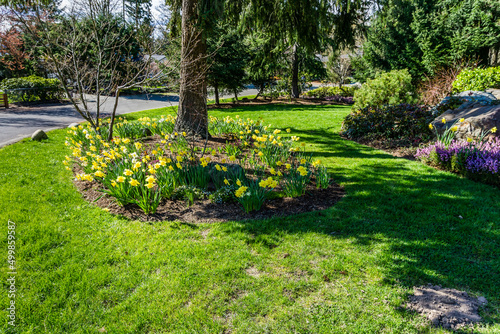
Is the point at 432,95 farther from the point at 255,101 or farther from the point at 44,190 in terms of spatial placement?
the point at 44,190

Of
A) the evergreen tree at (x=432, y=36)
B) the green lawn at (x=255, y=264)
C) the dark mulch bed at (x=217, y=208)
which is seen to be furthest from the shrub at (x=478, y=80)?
the dark mulch bed at (x=217, y=208)

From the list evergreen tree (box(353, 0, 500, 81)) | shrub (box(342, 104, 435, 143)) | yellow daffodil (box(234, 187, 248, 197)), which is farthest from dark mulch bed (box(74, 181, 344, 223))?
evergreen tree (box(353, 0, 500, 81))

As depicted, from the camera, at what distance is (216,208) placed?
4.03m

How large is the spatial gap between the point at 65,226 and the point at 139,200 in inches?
35.9

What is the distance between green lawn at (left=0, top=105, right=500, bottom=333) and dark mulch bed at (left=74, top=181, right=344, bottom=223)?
0.16 metres

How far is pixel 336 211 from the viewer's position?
154 inches

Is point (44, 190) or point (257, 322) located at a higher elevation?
point (44, 190)

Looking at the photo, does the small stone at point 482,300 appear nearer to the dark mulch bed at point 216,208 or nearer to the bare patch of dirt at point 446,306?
the bare patch of dirt at point 446,306

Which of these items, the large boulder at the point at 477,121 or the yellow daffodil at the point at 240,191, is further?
the large boulder at the point at 477,121

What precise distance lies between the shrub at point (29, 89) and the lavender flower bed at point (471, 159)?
1714cm

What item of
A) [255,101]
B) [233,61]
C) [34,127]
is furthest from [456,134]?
[255,101]

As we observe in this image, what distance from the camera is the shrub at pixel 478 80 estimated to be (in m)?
10.2

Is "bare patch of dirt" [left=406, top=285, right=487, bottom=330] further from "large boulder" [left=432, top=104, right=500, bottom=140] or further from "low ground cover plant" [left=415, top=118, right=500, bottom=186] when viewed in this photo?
"large boulder" [left=432, top=104, right=500, bottom=140]

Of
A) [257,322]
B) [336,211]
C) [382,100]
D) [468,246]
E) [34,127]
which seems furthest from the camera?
[34,127]
